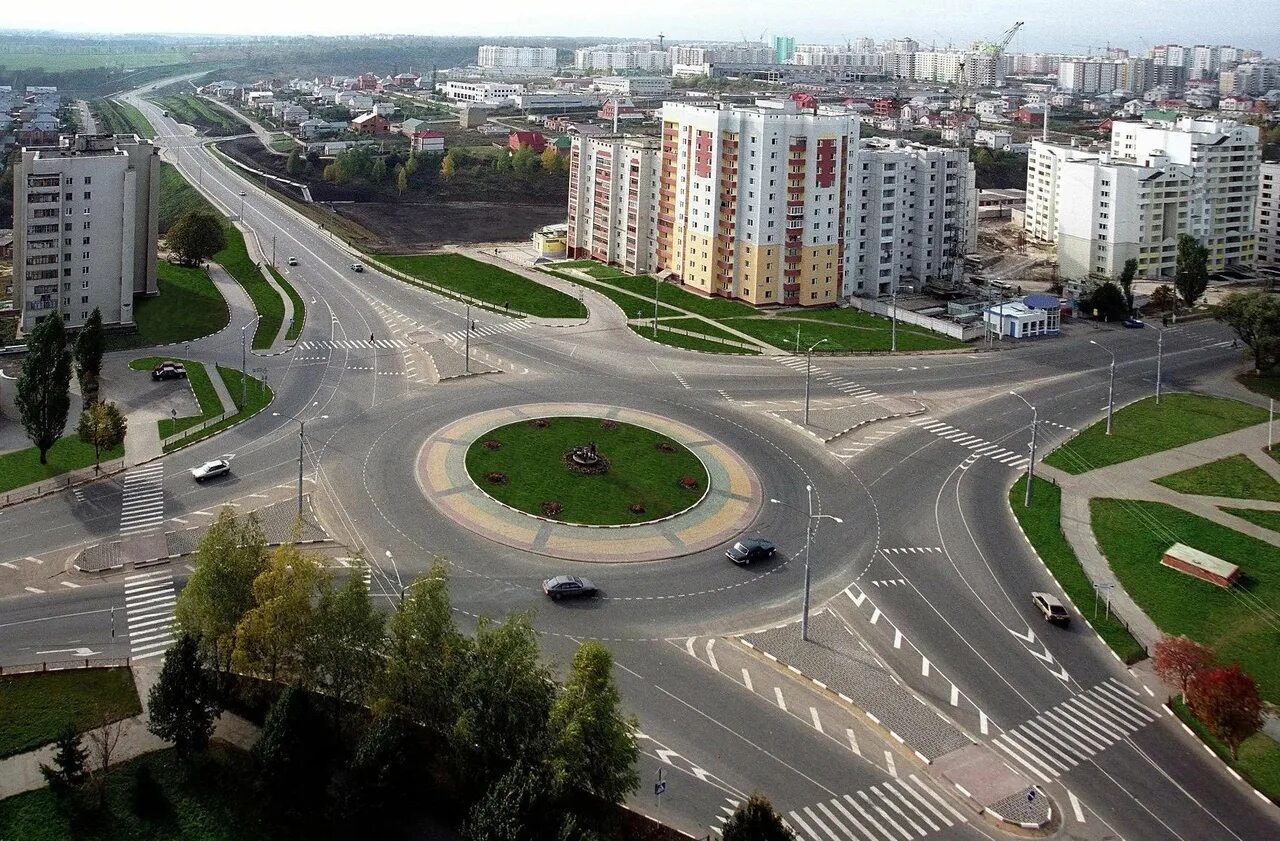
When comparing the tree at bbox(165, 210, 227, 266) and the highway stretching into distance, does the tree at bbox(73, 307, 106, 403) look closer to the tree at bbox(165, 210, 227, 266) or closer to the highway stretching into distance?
the highway stretching into distance

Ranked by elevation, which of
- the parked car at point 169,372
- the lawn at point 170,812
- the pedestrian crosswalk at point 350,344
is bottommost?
the lawn at point 170,812

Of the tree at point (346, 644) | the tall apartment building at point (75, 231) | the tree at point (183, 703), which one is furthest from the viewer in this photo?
the tall apartment building at point (75, 231)

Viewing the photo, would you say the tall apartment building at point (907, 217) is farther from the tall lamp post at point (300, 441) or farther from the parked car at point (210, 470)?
the parked car at point (210, 470)

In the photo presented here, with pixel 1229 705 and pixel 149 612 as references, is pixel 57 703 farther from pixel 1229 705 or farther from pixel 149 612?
pixel 1229 705

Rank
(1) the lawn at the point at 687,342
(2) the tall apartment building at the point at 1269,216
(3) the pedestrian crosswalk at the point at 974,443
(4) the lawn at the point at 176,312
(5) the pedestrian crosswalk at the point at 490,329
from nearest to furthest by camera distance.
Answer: (3) the pedestrian crosswalk at the point at 974,443 < (4) the lawn at the point at 176,312 < (1) the lawn at the point at 687,342 < (5) the pedestrian crosswalk at the point at 490,329 < (2) the tall apartment building at the point at 1269,216

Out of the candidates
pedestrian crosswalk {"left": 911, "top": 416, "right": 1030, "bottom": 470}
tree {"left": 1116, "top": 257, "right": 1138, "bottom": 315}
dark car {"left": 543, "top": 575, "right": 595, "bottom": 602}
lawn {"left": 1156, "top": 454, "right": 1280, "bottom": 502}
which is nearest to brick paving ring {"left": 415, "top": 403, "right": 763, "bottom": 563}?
dark car {"left": 543, "top": 575, "right": 595, "bottom": 602}

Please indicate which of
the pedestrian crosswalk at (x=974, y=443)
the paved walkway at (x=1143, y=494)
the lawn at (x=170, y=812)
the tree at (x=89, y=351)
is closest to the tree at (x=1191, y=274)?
the paved walkway at (x=1143, y=494)

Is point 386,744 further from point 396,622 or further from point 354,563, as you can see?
point 354,563
